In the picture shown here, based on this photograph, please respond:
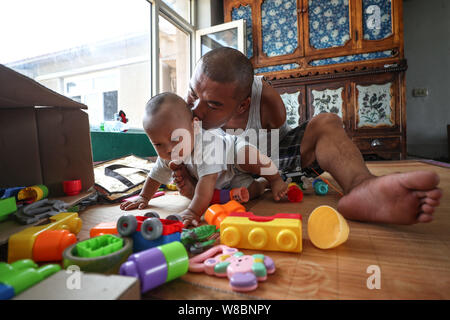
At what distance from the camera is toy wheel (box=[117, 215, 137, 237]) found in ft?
1.64

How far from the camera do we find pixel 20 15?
135 cm

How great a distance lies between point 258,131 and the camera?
3.70 ft

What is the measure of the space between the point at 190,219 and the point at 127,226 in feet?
0.85

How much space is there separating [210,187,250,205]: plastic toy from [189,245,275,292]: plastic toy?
0.43 meters

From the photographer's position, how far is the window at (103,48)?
1.40 metres

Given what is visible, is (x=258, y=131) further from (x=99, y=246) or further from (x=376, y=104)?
(x=376, y=104)

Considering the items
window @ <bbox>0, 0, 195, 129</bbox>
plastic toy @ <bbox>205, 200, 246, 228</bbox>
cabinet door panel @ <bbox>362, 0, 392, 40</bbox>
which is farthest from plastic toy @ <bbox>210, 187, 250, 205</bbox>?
cabinet door panel @ <bbox>362, 0, 392, 40</bbox>

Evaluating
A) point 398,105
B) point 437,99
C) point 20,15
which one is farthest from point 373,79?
point 20,15

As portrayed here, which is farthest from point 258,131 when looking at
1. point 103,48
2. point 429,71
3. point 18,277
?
point 429,71

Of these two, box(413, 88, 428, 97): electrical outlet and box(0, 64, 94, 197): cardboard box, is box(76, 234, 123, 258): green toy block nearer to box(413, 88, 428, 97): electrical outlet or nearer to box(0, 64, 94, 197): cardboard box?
box(0, 64, 94, 197): cardboard box

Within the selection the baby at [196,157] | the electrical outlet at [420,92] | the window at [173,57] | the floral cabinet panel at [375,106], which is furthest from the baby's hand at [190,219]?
the electrical outlet at [420,92]

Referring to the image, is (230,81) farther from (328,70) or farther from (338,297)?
(328,70)

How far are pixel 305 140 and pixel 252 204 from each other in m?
0.32

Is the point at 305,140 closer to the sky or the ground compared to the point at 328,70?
closer to the ground
